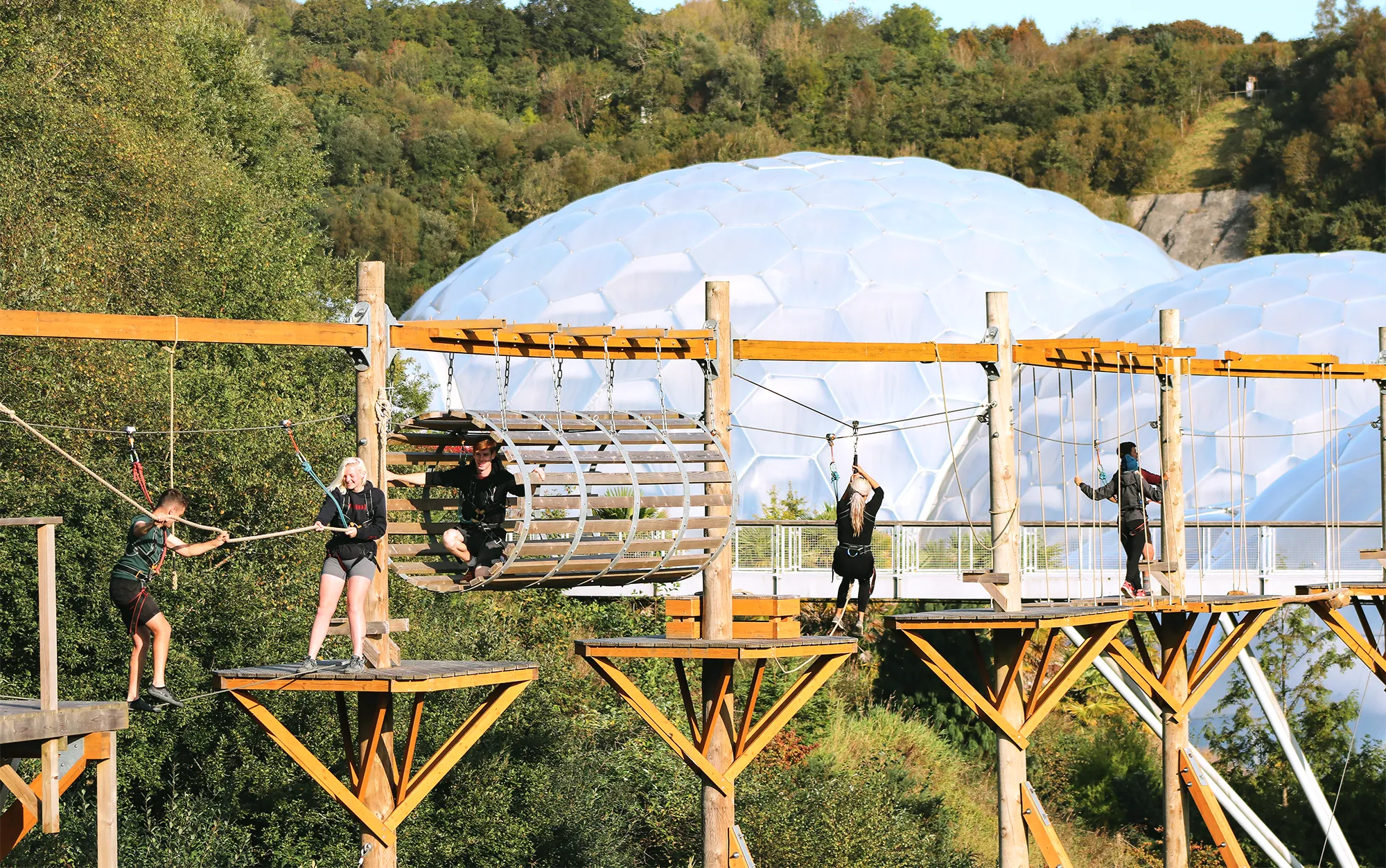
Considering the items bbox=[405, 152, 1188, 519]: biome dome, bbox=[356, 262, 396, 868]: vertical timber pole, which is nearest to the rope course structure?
bbox=[356, 262, 396, 868]: vertical timber pole

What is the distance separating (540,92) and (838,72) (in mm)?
11455

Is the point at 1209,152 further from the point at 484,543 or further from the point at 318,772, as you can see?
the point at 318,772

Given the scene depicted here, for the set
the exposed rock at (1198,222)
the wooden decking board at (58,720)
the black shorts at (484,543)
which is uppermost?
the exposed rock at (1198,222)

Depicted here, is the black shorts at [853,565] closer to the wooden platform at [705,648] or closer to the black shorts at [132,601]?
the wooden platform at [705,648]

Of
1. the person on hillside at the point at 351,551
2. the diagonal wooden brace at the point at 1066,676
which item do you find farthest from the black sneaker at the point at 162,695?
the diagonal wooden brace at the point at 1066,676

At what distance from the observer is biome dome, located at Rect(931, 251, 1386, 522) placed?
28.3m

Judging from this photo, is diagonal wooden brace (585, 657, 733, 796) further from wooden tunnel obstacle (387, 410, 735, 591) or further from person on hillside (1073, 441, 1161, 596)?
person on hillside (1073, 441, 1161, 596)

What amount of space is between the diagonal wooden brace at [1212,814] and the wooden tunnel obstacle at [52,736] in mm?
11334

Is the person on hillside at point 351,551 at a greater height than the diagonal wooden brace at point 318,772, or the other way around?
the person on hillside at point 351,551

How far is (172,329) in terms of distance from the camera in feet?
36.1

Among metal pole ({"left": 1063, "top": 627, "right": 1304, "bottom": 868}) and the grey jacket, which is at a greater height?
the grey jacket

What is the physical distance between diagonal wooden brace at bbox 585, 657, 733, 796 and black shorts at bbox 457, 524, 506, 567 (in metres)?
Result: 1.52

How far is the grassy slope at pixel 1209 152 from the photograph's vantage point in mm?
60562

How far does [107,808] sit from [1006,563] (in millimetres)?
7397
